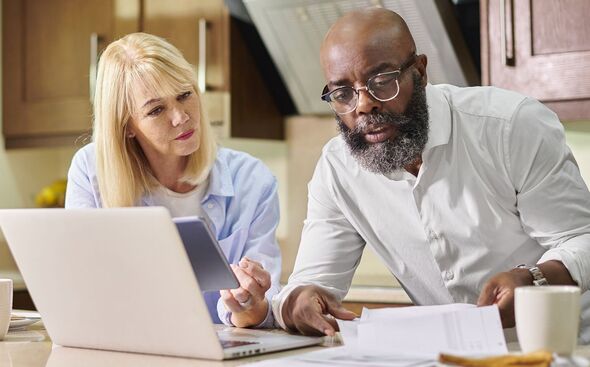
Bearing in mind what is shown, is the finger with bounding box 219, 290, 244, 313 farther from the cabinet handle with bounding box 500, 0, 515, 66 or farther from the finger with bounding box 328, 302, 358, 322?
the cabinet handle with bounding box 500, 0, 515, 66

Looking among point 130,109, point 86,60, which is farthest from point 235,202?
point 86,60

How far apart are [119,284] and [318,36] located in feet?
6.27

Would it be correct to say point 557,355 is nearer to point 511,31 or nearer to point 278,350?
point 278,350

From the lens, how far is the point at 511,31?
2561mm

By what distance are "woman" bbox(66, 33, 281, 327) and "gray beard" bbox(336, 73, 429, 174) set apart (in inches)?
15.2

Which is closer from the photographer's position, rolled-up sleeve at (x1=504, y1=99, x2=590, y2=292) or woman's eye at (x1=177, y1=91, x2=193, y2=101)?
rolled-up sleeve at (x1=504, y1=99, x2=590, y2=292)

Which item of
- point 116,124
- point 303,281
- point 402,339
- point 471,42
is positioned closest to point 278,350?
point 402,339

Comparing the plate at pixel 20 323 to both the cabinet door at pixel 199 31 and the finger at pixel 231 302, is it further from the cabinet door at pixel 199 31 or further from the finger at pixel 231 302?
the cabinet door at pixel 199 31

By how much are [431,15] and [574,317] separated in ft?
5.88

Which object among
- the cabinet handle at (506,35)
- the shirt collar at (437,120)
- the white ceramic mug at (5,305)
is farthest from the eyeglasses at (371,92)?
the cabinet handle at (506,35)

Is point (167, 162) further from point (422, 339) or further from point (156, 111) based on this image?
point (422, 339)

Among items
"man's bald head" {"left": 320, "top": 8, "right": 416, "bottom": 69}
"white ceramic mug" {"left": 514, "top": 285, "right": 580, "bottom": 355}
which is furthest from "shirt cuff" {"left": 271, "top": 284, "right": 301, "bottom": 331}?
"white ceramic mug" {"left": 514, "top": 285, "right": 580, "bottom": 355}

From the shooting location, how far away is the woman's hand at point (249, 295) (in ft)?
4.97

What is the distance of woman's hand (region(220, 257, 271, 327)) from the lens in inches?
59.6
